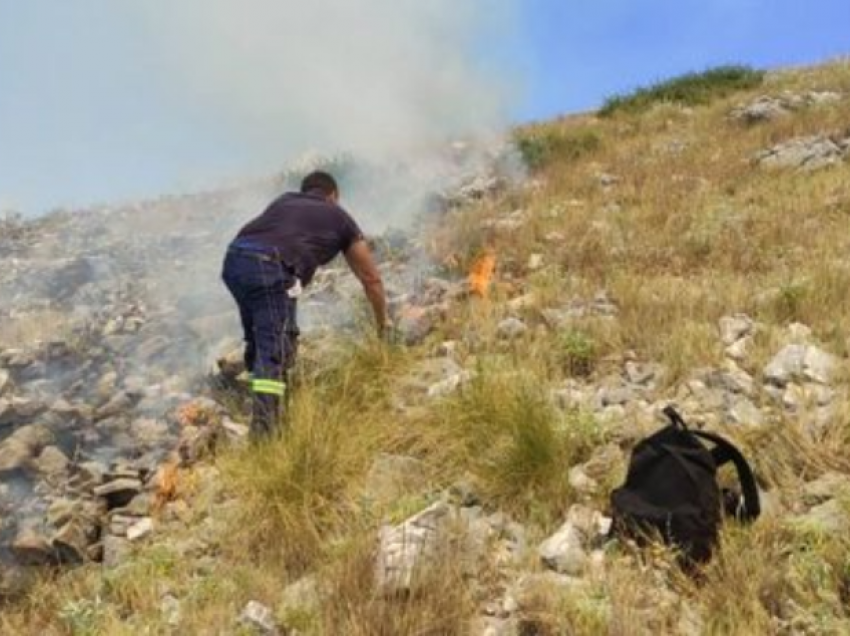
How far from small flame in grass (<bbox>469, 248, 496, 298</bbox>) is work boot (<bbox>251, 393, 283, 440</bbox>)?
2408mm

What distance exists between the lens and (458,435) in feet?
15.8

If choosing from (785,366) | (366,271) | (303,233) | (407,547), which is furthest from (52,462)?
(785,366)

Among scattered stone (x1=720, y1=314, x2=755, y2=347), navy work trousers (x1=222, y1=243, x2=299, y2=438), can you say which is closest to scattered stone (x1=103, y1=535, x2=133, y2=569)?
navy work trousers (x1=222, y1=243, x2=299, y2=438)

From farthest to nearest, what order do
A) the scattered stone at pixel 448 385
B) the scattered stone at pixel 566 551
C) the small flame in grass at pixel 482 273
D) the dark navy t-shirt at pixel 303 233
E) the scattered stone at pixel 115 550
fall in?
the small flame in grass at pixel 482 273, the dark navy t-shirt at pixel 303 233, the scattered stone at pixel 448 385, the scattered stone at pixel 115 550, the scattered stone at pixel 566 551

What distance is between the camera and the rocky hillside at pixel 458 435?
3.52 m

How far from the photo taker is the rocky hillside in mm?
3523

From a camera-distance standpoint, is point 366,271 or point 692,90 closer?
point 366,271

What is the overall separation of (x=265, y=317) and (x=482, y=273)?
8.43 feet

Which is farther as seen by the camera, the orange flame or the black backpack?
the orange flame

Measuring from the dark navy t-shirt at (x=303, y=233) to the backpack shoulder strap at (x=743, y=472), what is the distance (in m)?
2.70

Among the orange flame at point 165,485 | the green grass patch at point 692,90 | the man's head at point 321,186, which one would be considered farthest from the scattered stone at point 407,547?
the green grass patch at point 692,90

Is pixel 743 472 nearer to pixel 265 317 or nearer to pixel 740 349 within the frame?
pixel 740 349

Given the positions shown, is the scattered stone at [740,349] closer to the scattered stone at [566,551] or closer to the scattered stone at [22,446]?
the scattered stone at [566,551]

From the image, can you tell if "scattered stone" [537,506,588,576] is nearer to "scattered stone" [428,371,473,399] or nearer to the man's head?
"scattered stone" [428,371,473,399]
